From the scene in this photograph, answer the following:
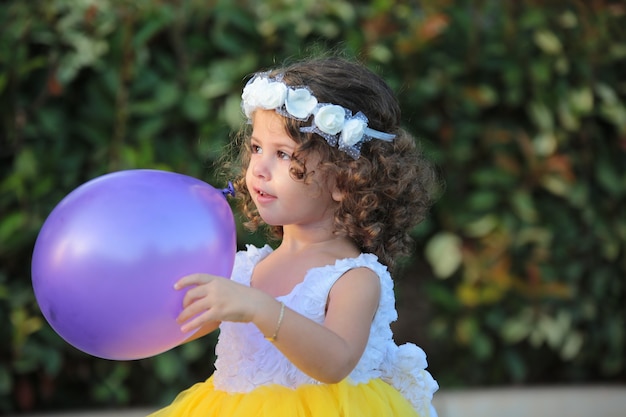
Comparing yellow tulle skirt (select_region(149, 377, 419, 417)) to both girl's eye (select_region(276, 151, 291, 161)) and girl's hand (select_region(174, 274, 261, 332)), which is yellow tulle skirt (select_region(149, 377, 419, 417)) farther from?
girl's eye (select_region(276, 151, 291, 161))

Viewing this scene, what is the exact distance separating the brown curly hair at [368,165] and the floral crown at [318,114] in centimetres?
2

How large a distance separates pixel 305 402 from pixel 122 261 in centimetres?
54

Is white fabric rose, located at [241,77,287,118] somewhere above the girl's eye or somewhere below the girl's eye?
above

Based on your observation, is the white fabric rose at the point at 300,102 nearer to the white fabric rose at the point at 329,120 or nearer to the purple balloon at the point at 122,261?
the white fabric rose at the point at 329,120

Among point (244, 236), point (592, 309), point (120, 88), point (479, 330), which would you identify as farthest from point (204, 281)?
point (592, 309)

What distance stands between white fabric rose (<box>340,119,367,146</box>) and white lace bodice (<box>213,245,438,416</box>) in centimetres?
27

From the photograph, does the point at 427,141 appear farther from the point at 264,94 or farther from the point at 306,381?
the point at 306,381

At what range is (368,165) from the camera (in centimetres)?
217

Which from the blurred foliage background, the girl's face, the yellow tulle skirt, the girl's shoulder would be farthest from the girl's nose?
the blurred foliage background

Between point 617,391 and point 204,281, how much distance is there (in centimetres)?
302

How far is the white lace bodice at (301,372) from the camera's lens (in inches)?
82.0

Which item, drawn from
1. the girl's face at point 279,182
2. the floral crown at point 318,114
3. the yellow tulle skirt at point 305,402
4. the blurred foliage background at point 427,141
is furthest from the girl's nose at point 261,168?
the blurred foliage background at point 427,141

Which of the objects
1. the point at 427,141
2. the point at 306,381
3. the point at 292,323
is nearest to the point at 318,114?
the point at 292,323

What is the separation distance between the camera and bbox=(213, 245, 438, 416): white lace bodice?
2084mm
